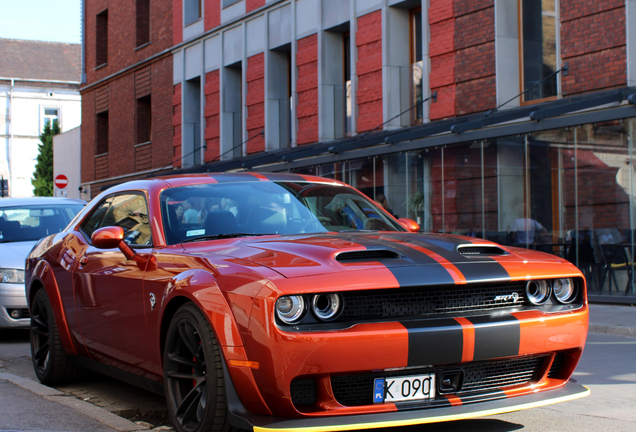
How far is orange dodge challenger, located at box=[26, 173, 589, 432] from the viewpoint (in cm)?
341

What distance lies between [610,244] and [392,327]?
981cm

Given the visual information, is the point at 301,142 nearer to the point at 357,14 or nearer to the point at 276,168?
the point at 276,168

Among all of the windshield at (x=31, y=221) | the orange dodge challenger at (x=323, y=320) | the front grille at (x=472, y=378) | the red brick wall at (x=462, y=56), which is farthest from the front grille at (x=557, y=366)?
the red brick wall at (x=462, y=56)

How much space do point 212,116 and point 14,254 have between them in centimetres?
1599

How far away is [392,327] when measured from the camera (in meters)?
3.46

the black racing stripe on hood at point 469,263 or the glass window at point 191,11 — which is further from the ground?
the glass window at point 191,11

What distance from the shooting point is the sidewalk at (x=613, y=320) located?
9.15 meters

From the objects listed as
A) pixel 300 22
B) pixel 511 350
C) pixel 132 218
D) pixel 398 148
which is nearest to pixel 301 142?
pixel 300 22

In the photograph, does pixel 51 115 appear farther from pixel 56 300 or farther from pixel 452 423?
pixel 452 423

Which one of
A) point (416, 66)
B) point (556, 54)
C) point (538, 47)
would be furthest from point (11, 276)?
point (416, 66)

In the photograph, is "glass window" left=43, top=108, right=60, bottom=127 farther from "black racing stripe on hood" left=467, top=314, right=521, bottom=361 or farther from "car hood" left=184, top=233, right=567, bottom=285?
"black racing stripe on hood" left=467, top=314, right=521, bottom=361

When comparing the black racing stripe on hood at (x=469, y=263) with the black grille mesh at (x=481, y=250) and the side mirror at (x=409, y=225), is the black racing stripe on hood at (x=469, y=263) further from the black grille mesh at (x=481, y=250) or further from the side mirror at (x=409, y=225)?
the side mirror at (x=409, y=225)

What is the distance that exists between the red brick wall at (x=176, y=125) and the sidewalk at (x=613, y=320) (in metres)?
17.0

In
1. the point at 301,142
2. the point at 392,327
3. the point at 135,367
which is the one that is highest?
the point at 301,142
